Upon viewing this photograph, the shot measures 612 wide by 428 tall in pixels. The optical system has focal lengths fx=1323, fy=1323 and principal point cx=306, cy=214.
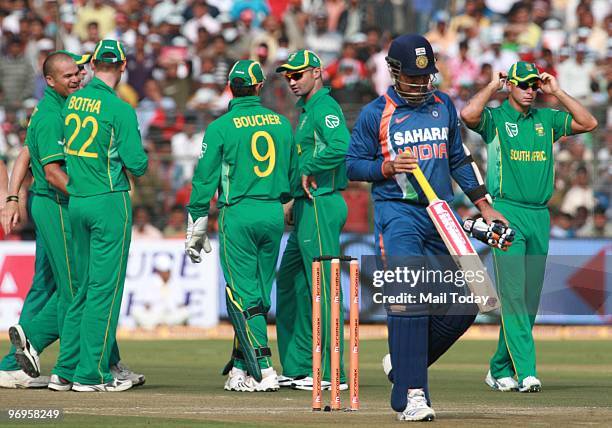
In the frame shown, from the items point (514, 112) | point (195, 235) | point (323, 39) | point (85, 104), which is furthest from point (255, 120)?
point (323, 39)

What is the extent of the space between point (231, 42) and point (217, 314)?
6.93 m

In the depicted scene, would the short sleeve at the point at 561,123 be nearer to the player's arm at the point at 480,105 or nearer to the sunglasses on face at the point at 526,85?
the sunglasses on face at the point at 526,85

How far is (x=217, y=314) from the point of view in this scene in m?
19.1

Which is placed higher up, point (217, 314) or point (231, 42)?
point (231, 42)

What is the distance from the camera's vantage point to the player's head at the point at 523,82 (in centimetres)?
1134

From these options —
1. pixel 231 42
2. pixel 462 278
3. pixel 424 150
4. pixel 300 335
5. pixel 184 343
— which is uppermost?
pixel 231 42

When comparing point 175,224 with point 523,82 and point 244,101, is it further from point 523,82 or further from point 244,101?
point 523,82

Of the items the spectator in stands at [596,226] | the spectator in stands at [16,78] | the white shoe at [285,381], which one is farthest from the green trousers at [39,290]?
the spectator in stands at [16,78]

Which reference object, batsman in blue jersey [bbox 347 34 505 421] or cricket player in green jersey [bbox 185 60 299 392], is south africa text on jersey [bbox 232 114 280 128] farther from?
batsman in blue jersey [bbox 347 34 505 421]

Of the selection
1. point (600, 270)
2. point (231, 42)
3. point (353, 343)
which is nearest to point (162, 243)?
point (231, 42)

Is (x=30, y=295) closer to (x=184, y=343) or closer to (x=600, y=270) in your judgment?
(x=600, y=270)

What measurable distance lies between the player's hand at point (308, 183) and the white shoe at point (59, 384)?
2.55 m

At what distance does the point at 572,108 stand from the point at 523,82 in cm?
49

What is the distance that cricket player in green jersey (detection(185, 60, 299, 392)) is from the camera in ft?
36.2
